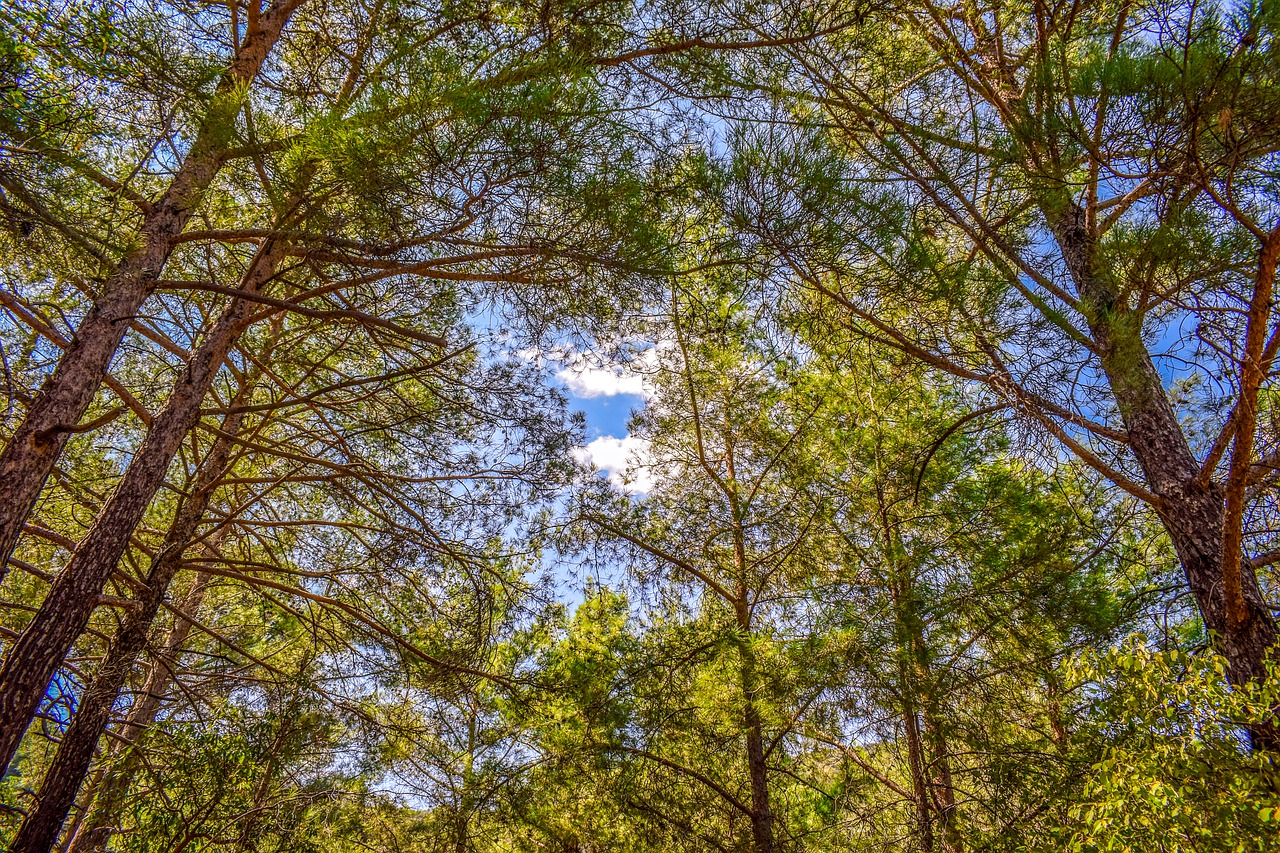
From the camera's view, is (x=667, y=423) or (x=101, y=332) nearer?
(x=101, y=332)

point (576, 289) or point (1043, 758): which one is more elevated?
point (576, 289)

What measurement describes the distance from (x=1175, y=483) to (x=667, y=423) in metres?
4.13

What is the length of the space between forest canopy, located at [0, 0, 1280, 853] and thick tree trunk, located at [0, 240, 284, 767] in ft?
0.07

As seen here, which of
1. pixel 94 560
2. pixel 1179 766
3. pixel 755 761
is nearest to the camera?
pixel 1179 766

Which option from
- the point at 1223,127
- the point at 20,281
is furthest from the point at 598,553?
the point at 1223,127

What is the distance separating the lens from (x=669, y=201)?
4.04 m

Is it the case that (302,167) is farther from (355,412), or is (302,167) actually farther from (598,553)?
(598,553)

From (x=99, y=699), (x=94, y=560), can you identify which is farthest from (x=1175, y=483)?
(x=99, y=699)

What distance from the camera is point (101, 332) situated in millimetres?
3004

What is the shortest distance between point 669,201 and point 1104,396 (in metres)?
2.88

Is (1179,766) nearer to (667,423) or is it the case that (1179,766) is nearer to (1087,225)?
(1087,225)

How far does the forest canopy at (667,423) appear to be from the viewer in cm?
284

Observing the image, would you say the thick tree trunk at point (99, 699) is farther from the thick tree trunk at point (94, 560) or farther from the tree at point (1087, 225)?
the tree at point (1087, 225)

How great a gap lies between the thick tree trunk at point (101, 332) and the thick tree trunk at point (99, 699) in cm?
78
